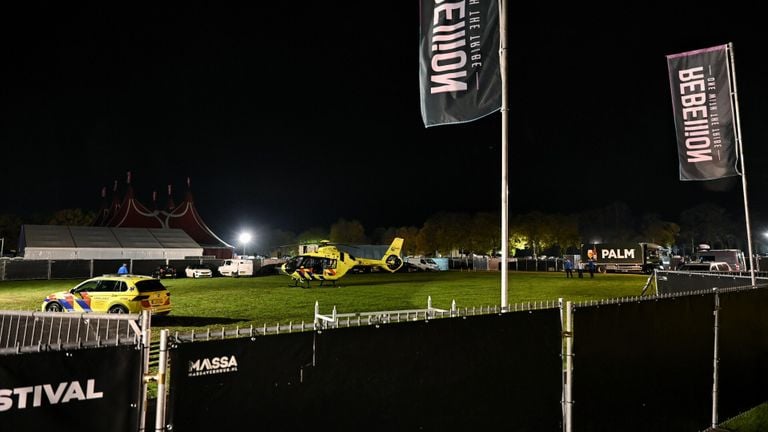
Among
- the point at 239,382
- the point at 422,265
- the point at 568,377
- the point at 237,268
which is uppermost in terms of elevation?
the point at 239,382

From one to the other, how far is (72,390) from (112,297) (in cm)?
1417

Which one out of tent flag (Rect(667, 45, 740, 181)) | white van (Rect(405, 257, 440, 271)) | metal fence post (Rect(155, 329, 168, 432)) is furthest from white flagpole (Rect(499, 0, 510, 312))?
white van (Rect(405, 257, 440, 271))

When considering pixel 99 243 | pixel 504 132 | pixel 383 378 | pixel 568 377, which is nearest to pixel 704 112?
pixel 504 132

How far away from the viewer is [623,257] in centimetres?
5038

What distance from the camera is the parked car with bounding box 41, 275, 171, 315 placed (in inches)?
584

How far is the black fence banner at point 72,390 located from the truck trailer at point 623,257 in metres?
52.3

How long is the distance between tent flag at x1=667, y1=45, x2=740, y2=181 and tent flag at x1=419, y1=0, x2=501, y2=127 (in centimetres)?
644

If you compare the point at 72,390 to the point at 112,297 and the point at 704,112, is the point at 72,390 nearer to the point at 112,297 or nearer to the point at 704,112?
the point at 704,112

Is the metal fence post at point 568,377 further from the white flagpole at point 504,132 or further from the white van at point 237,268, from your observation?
the white van at point 237,268

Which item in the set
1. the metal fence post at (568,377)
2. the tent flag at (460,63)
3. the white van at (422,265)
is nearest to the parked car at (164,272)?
the white van at (422,265)

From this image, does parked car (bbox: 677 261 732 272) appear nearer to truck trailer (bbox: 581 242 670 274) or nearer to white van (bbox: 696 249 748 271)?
white van (bbox: 696 249 748 271)

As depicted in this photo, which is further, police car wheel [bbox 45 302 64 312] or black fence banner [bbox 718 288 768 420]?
police car wheel [bbox 45 302 64 312]

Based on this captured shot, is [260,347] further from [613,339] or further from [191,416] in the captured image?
[613,339]

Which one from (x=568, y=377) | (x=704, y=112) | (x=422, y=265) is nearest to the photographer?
(x=568, y=377)
